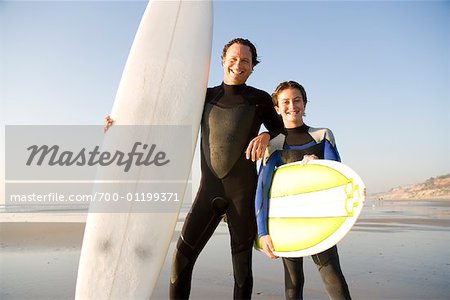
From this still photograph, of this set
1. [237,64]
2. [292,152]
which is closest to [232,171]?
[292,152]

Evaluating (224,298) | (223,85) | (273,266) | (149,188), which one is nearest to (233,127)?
(223,85)

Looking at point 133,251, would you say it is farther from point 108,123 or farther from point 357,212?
point 357,212

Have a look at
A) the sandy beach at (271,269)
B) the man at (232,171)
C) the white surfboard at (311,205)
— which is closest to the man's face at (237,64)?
the man at (232,171)

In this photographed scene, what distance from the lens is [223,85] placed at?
8.47 feet

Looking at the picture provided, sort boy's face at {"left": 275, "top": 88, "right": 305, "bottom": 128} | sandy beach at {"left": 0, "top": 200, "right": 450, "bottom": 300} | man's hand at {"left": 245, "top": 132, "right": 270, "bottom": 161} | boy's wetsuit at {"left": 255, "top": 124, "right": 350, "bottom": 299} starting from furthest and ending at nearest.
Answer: sandy beach at {"left": 0, "top": 200, "right": 450, "bottom": 300}, boy's face at {"left": 275, "top": 88, "right": 305, "bottom": 128}, man's hand at {"left": 245, "top": 132, "right": 270, "bottom": 161}, boy's wetsuit at {"left": 255, "top": 124, "right": 350, "bottom": 299}

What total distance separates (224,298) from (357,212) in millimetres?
1764

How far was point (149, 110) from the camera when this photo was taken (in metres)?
2.69

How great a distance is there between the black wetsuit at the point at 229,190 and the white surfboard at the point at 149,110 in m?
0.21

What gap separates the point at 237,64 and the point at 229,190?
2.63 ft

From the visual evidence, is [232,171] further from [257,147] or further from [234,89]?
[234,89]

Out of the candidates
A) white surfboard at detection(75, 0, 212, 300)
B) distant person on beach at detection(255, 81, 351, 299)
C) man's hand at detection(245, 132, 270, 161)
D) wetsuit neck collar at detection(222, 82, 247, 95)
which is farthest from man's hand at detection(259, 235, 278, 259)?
wetsuit neck collar at detection(222, 82, 247, 95)

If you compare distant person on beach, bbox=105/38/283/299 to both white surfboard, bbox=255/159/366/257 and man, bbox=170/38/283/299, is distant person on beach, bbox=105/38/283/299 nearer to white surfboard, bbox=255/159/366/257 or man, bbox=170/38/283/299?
man, bbox=170/38/283/299

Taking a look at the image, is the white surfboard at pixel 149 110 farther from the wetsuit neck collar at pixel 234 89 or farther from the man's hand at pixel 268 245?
the man's hand at pixel 268 245

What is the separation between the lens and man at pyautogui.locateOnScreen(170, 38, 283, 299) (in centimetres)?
234
